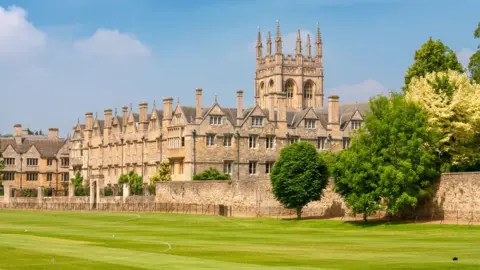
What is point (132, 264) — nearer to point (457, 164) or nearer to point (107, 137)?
point (457, 164)

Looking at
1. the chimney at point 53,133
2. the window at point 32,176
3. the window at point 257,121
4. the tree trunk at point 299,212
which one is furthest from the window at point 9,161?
the tree trunk at point 299,212

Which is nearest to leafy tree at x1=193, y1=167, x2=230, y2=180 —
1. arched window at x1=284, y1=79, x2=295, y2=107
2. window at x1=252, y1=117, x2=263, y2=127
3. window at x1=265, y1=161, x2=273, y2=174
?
window at x1=265, y1=161, x2=273, y2=174

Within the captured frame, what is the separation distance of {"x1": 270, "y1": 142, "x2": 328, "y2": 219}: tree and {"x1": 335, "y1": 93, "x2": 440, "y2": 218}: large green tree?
772 centimetres

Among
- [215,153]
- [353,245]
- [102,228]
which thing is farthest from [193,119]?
[353,245]

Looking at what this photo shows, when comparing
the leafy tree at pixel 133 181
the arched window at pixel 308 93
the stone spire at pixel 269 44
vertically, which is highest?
the stone spire at pixel 269 44

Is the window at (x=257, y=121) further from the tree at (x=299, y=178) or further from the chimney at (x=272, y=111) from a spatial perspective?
the tree at (x=299, y=178)

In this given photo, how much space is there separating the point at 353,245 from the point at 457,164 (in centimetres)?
3362

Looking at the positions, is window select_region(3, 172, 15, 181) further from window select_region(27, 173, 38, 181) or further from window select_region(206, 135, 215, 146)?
window select_region(206, 135, 215, 146)

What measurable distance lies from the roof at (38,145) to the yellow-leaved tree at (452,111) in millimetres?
88634

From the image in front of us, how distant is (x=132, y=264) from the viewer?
3459cm

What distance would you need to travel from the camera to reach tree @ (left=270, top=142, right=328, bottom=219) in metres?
76.4

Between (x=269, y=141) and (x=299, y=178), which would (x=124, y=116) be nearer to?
(x=269, y=141)

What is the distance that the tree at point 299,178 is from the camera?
76.4 m

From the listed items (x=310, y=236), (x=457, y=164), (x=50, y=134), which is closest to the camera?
(x=310, y=236)
